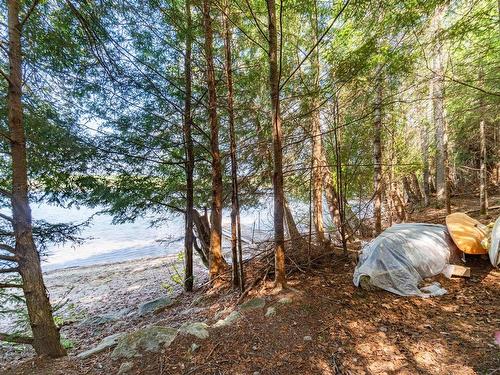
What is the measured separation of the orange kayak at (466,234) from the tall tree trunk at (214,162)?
4.11 meters

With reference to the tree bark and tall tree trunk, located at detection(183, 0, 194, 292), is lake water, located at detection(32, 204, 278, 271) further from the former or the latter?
tall tree trunk, located at detection(183, 0, 194, 292)

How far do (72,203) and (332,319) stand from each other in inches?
173

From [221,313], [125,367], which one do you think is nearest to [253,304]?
[221,313]

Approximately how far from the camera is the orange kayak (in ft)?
14.0

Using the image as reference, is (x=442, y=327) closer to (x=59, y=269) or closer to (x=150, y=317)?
(x=150, y=317)

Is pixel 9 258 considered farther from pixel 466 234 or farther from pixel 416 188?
pixel 416 188

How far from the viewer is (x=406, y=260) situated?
3.93m

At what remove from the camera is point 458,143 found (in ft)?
33.2

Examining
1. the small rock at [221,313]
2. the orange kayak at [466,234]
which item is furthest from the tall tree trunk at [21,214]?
the orange kayak at [466,234]

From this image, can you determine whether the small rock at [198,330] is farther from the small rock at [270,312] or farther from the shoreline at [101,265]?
the shoreline at [101,265]

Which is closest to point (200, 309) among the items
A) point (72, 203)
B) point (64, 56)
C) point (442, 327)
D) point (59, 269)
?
point (72, 203)

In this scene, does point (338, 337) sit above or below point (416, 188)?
below

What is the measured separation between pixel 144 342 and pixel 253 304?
4.49 feet

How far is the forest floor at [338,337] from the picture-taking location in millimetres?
2418
